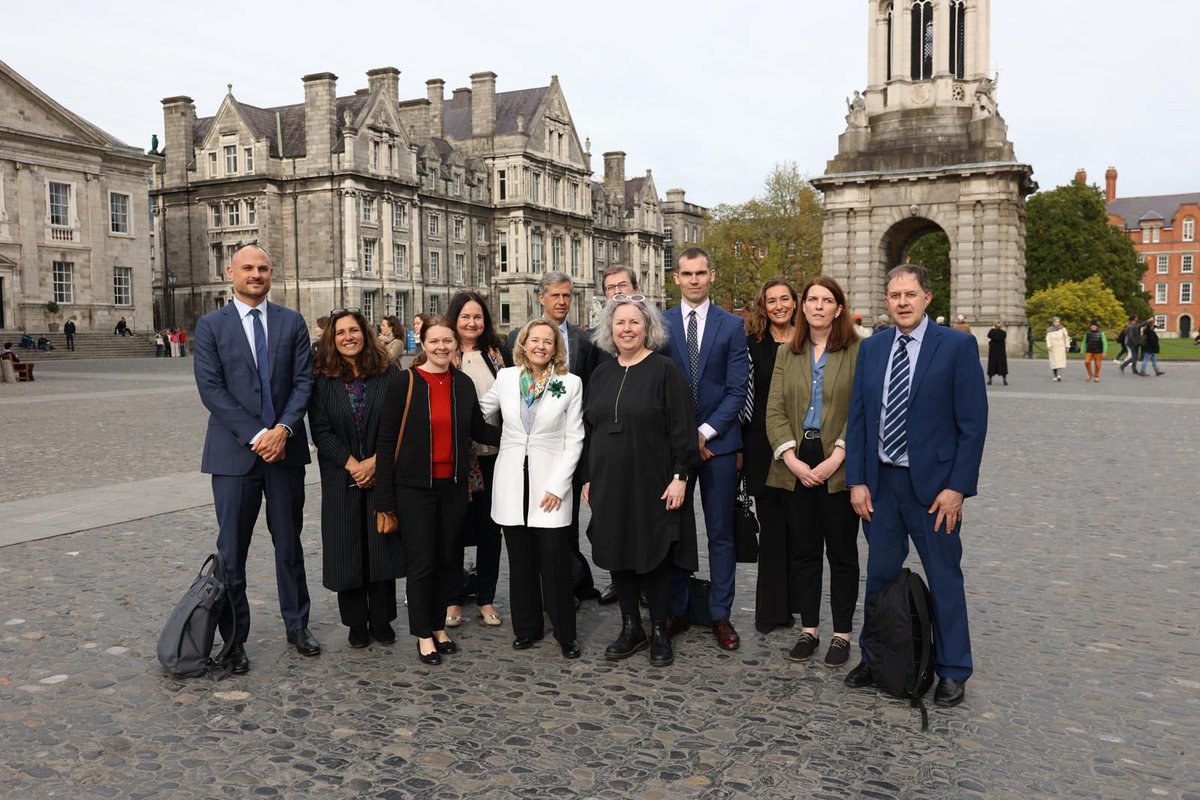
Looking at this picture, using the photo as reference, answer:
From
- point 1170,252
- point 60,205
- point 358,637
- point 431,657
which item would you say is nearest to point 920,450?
point 431,657

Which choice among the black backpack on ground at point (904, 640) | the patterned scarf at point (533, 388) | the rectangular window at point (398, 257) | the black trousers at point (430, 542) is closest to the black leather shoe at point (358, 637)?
the black trousers at point (430, 542)

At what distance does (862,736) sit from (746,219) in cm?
5418

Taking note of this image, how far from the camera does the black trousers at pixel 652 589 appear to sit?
5598 mm

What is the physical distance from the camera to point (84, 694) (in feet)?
16.1

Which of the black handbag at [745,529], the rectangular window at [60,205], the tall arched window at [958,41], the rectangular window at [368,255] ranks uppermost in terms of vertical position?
the tall arched window at [958,41]

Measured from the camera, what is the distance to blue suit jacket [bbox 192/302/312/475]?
5344mm

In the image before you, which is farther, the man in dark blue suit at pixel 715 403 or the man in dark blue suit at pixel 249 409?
the man in dark blue suit at pixel 715 403

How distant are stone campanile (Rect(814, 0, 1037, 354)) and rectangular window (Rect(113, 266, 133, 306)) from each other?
35.7 meters

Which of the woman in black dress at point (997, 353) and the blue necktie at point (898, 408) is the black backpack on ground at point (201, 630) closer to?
the blue necktie at point (898, 408)

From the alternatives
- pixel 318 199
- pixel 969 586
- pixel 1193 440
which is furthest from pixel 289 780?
pixel 318 199

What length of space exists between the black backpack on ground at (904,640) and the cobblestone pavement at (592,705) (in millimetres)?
149

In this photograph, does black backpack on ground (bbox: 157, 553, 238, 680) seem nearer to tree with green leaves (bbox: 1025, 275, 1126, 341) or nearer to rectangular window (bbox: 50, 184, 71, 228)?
rectangular window (bbox: 50, 184, 71, 228)

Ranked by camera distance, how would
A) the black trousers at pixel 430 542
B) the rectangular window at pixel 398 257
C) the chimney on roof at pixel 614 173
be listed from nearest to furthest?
the black trousers at pixel 430 542 → the rectangular window at pixel 398 257 → the chimney on roof at pixel 614 173

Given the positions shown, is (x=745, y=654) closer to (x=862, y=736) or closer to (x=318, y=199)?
(x=862, y=736)
